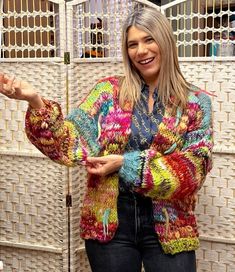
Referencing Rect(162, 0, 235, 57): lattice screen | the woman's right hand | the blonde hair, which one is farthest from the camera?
Rect(162, 0, 235, 57): lattice screen

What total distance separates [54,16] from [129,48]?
66 centimetres

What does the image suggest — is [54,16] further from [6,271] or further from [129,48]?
[6,271]

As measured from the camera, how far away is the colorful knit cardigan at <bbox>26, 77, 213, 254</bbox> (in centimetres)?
127

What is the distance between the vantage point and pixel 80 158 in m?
1.36

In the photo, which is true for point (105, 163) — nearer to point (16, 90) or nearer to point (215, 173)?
point (16, 90)

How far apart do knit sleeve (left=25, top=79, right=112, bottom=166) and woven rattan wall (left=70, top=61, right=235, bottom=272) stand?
568mm

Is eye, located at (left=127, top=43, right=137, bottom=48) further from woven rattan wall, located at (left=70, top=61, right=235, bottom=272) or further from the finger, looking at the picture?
woven rattan wall, located at (left=70, top=61, right=235, bottom=272)

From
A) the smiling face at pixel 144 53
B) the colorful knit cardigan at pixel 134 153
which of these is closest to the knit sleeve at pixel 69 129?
the colorful knit cardigan at pixel 134 153

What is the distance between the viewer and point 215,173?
193cm

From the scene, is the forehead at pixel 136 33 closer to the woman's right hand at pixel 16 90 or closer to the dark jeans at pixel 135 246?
the woman's right hand at pixel 16 90

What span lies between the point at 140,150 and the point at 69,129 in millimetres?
215

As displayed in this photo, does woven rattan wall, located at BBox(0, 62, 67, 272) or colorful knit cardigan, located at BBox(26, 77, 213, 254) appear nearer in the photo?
colorful knit cardigan, located at BBox(26, 77, 213, 254)

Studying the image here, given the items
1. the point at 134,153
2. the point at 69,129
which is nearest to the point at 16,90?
the point at 69,129

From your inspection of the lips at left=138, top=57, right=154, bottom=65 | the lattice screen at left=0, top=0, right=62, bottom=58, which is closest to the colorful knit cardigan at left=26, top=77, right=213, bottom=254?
the lips at left=138, top=57, right=154, bottom=65
